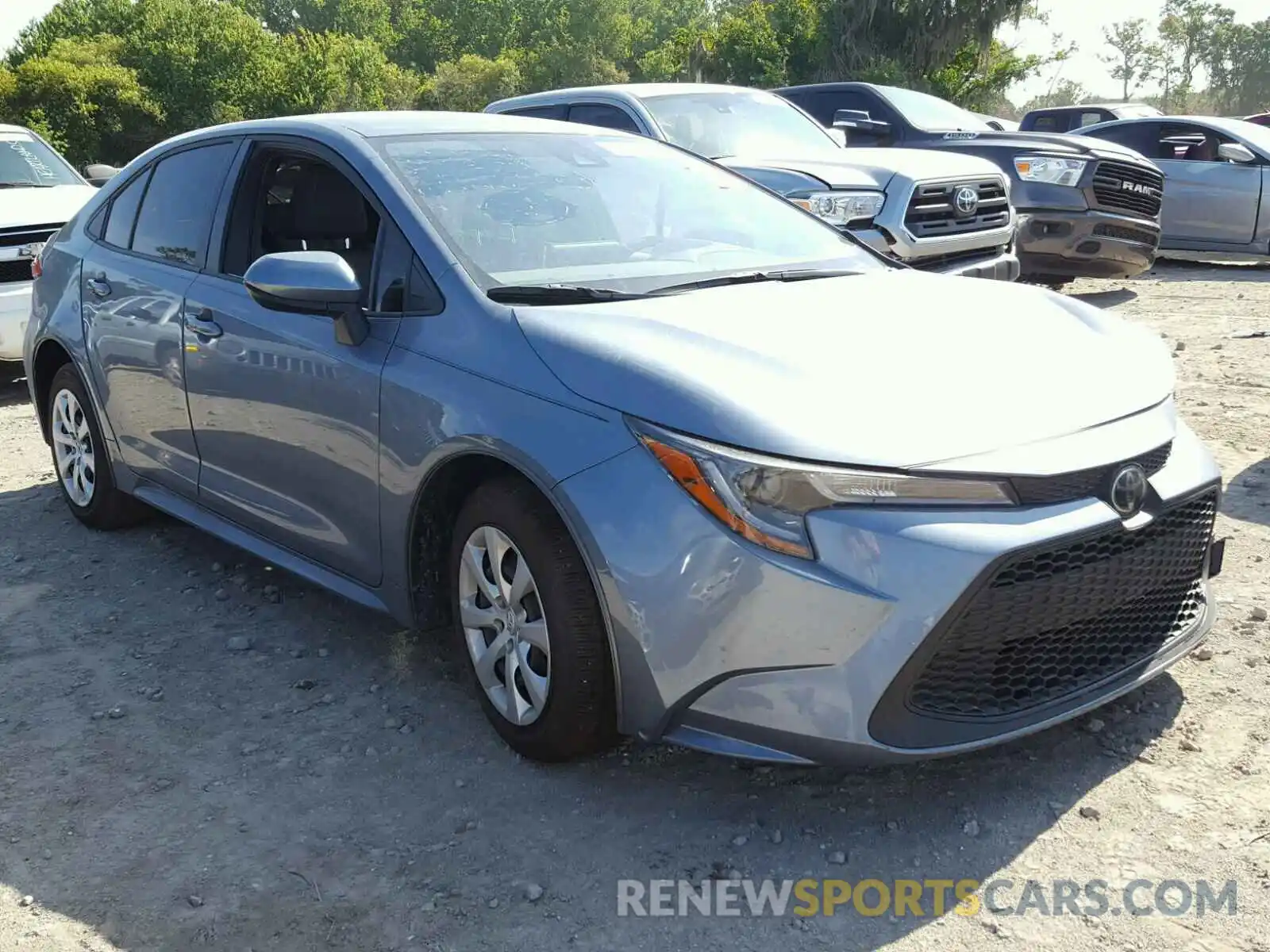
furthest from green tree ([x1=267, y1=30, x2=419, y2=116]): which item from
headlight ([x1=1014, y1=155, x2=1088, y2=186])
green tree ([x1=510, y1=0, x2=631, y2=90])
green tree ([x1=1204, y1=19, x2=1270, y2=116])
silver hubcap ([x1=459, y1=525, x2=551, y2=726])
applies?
green tree ([x1=1204, y1=19, x2=1270, y2=116])

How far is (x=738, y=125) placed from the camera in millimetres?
8328

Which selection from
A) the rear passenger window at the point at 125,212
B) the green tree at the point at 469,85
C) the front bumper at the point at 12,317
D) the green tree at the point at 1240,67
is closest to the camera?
the rear passenger window at the point at 125,212

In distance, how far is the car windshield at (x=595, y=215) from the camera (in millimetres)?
3537

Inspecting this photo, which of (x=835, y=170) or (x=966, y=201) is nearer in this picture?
(x=835, y=170)

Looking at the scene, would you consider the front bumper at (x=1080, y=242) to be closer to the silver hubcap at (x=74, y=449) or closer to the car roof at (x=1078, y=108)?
the car roof at (x=1078, y=108)

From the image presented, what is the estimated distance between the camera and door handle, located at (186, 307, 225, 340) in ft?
13.5

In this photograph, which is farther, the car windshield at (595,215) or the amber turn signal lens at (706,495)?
the car windshield at (595,215)

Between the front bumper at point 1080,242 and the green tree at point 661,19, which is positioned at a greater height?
the green tree at point 661,19

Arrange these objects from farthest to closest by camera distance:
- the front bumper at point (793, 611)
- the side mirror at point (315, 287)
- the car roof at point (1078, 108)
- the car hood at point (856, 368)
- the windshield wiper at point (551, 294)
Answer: the car roof at point (1078, 108), the side mirror at point (315, 287), the windshield wiper at point (551, 294), the car hood at point (856, 368), the front bumper at point (793, 611)

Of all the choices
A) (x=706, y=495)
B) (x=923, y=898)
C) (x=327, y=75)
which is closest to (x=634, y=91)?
(x=706, y=495)

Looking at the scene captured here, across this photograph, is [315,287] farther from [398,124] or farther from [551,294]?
[398,124]

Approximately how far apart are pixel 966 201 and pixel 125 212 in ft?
16.6

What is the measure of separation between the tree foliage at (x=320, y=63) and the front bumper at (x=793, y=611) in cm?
2871

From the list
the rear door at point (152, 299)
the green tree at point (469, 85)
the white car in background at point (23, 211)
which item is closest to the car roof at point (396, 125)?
the rear door at point (152, 299)
